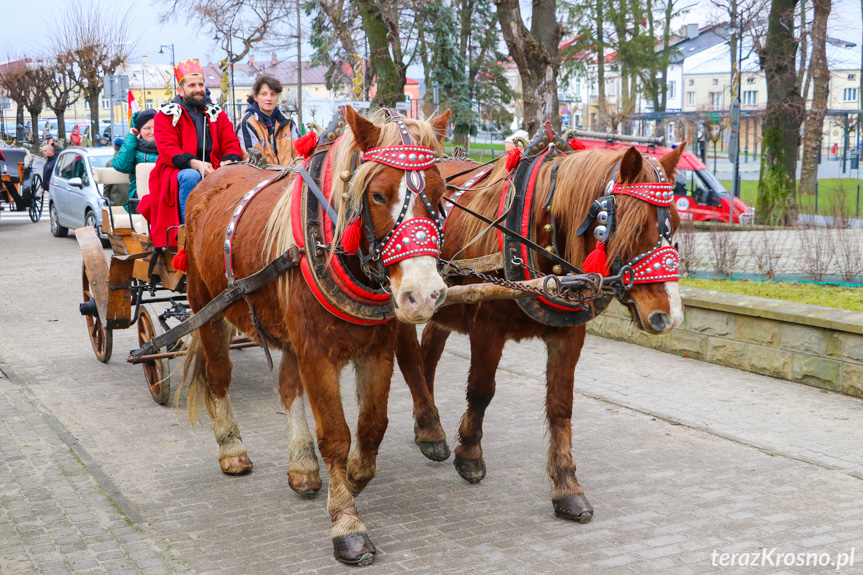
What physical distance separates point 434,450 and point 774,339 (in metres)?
3.42

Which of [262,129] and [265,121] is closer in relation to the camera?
[262,129]

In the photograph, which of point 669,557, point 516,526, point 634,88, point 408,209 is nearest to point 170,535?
point 516,526

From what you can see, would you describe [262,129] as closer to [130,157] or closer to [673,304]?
[130,157]

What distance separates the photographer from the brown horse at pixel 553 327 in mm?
3957

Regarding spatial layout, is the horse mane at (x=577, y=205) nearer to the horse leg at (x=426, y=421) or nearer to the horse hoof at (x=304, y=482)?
the horse leg at (x=426, y=421)

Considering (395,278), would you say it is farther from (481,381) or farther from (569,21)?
(569,21)

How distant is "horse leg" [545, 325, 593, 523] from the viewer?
4.49 m

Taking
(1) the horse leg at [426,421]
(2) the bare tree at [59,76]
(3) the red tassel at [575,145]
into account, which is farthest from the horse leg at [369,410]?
(2) the bare tree at [59,76]

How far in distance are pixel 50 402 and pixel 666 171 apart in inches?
201

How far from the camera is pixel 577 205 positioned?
422 cm

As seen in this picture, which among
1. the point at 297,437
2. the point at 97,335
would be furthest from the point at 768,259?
the point at 97,335

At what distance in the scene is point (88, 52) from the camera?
3556 centimetres

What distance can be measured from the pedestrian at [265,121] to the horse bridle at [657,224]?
3344 mm

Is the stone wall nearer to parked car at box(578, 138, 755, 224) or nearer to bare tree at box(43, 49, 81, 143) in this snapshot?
parked car at box(578, 138, 755, 224)
